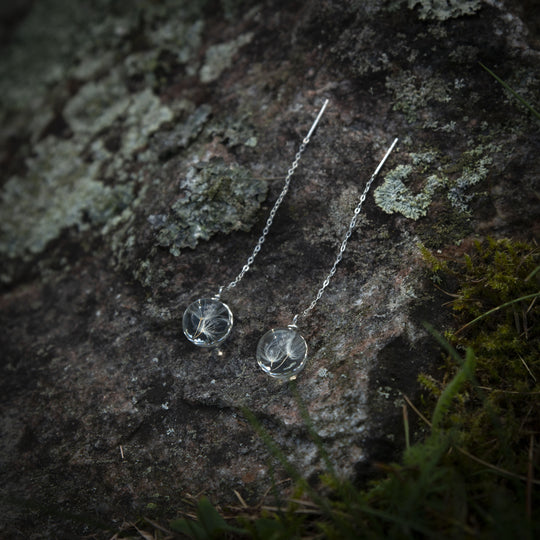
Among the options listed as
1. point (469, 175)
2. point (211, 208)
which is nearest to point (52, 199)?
point (211, 208)

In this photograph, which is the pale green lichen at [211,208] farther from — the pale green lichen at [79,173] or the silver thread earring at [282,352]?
the silver thread earring at [282,352]

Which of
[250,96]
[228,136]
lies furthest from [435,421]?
[250,96]

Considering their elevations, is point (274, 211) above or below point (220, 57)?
below

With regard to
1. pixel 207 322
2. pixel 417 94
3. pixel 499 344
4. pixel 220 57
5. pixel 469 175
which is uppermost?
pixel 220 57

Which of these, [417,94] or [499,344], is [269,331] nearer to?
[499,344]

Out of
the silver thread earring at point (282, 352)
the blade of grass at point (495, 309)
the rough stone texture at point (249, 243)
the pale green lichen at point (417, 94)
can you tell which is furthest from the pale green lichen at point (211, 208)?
the blade of grass at point (495, 309)

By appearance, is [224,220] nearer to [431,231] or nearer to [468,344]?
[431,231]
